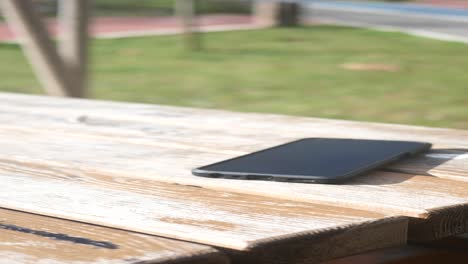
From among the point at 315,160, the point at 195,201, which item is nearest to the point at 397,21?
the point at 315,160

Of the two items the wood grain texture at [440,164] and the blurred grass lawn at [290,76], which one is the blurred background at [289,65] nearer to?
the blurred grass lawn at [290,76]

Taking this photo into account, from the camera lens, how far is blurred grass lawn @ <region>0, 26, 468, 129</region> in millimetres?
6594

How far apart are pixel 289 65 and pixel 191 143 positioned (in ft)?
23.7

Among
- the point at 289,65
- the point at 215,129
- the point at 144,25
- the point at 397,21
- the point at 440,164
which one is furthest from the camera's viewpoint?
the point at 144,25

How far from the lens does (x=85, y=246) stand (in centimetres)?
117

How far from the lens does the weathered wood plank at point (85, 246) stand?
1.11 meters

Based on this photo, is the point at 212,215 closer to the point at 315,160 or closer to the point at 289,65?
the point at 315,160

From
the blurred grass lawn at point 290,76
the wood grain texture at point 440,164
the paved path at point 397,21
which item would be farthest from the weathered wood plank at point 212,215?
the paved path at point 397,21

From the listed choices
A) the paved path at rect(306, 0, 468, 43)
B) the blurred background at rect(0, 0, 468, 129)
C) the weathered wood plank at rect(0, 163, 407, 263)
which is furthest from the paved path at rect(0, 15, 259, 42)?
the weathered wood plank at rect(0, 163, 407, 263)

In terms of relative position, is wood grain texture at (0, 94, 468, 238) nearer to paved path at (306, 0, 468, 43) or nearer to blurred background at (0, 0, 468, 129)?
blurred background at (0, 0, 468, 129)

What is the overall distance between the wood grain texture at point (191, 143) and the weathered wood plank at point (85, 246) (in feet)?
1.03

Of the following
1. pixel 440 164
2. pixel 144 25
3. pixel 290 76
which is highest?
pixel 440 164

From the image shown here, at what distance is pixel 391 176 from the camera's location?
1.66 m

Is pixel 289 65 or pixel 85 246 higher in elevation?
pixel 85 246
